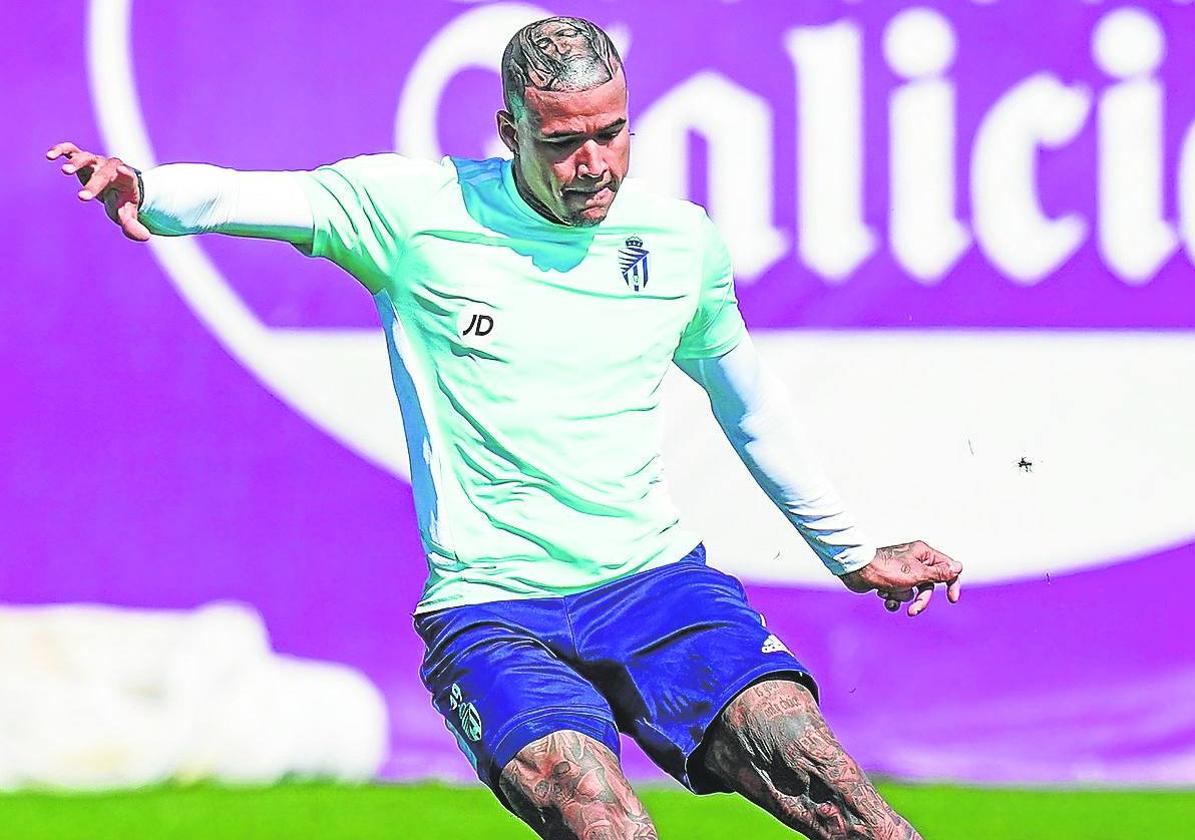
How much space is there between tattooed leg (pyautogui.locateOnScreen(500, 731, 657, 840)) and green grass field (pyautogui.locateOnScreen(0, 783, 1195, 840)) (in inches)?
82.0

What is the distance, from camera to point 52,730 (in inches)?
220

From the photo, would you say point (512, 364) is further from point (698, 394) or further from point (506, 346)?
point (698, 394)

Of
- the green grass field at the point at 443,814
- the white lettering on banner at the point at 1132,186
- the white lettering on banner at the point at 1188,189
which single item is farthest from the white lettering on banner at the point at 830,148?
the green grass field at the point at 443,814

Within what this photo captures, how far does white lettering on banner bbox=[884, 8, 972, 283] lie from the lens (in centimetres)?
549

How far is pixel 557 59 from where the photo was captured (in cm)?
331

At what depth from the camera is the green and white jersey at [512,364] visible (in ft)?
11.0

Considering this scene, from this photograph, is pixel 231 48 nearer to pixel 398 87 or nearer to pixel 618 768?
pixel 398 87

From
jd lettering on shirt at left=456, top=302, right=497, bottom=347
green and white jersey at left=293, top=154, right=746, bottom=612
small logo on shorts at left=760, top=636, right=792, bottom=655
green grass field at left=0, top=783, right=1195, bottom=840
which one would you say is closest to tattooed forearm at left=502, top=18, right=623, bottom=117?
green and white jersey at left=293, top=154, right=746, bottom=612

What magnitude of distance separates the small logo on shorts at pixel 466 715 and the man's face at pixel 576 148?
31.1 inches

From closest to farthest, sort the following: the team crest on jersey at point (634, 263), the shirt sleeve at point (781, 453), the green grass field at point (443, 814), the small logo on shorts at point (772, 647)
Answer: the small logo on shorts at point (772, 647)
the team crest on jersey at point (634, 263)
the shirt sleeve at point (781, 453)
the green grass field at point (443, 814)

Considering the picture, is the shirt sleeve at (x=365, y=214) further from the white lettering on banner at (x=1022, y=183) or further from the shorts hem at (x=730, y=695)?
the white lettering on banner at (x=1022, y=183)

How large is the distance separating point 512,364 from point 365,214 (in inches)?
13.9

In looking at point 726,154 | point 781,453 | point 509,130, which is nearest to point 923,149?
point 726,154

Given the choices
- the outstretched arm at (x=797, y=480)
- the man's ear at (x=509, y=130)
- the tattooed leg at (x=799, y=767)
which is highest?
the man's ear at (x=509, y=130)
